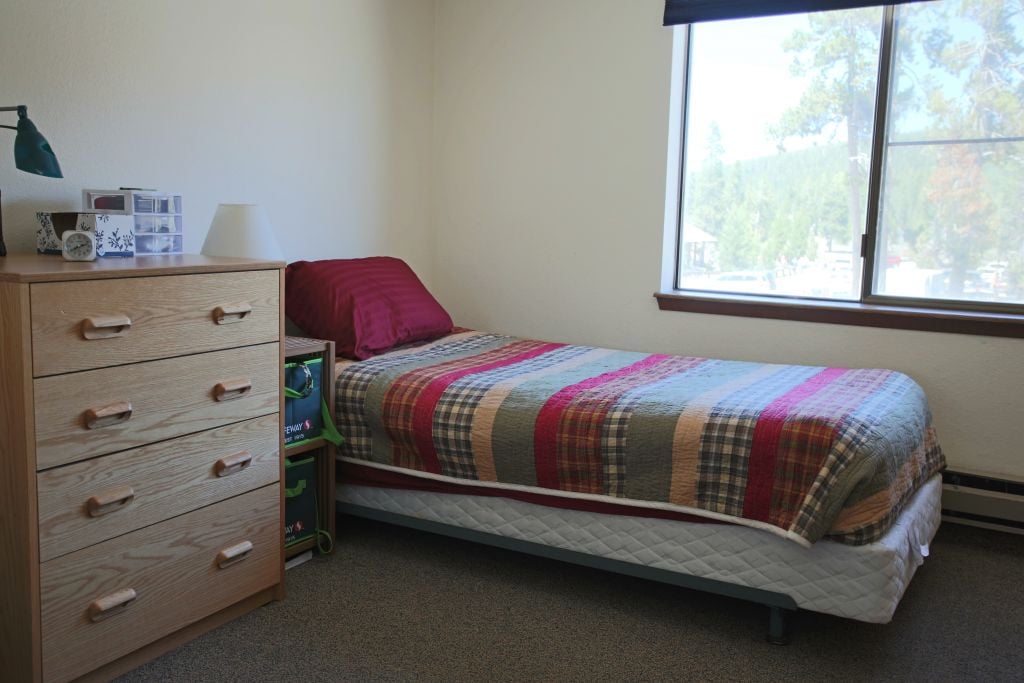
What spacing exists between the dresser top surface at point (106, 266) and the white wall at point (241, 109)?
441mm

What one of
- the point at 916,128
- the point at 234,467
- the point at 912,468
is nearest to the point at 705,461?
the point at 912,468

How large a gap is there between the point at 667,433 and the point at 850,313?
3.97 feet

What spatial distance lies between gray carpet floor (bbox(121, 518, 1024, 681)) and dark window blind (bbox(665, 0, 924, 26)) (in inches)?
73.0

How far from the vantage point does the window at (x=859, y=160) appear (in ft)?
9.90

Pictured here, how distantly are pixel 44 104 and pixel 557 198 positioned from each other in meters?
1.95

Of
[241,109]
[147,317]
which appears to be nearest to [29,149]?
[147,317]

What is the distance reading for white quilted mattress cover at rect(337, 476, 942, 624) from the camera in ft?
6.90

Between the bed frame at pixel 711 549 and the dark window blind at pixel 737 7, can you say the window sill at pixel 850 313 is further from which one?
the dark window blind at pixel 737 7

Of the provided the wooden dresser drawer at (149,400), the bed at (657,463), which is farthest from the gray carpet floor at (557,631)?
the wooden dresser drawer at (149,400)

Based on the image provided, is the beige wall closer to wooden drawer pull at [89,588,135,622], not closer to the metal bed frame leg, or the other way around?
wooden drawer pull at [89,588,135,622]

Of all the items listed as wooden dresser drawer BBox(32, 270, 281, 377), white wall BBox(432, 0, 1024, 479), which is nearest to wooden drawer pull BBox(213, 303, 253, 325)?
wooden dresser drawer BBox(32, 270, 281, 377)

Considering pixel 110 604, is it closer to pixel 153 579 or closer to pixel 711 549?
pixel 153 579

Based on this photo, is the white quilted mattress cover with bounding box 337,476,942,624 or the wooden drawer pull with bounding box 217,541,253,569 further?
the wooden drawer pull with bounding box 217,541,253,569

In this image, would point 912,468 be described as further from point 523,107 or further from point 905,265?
point 523,107
